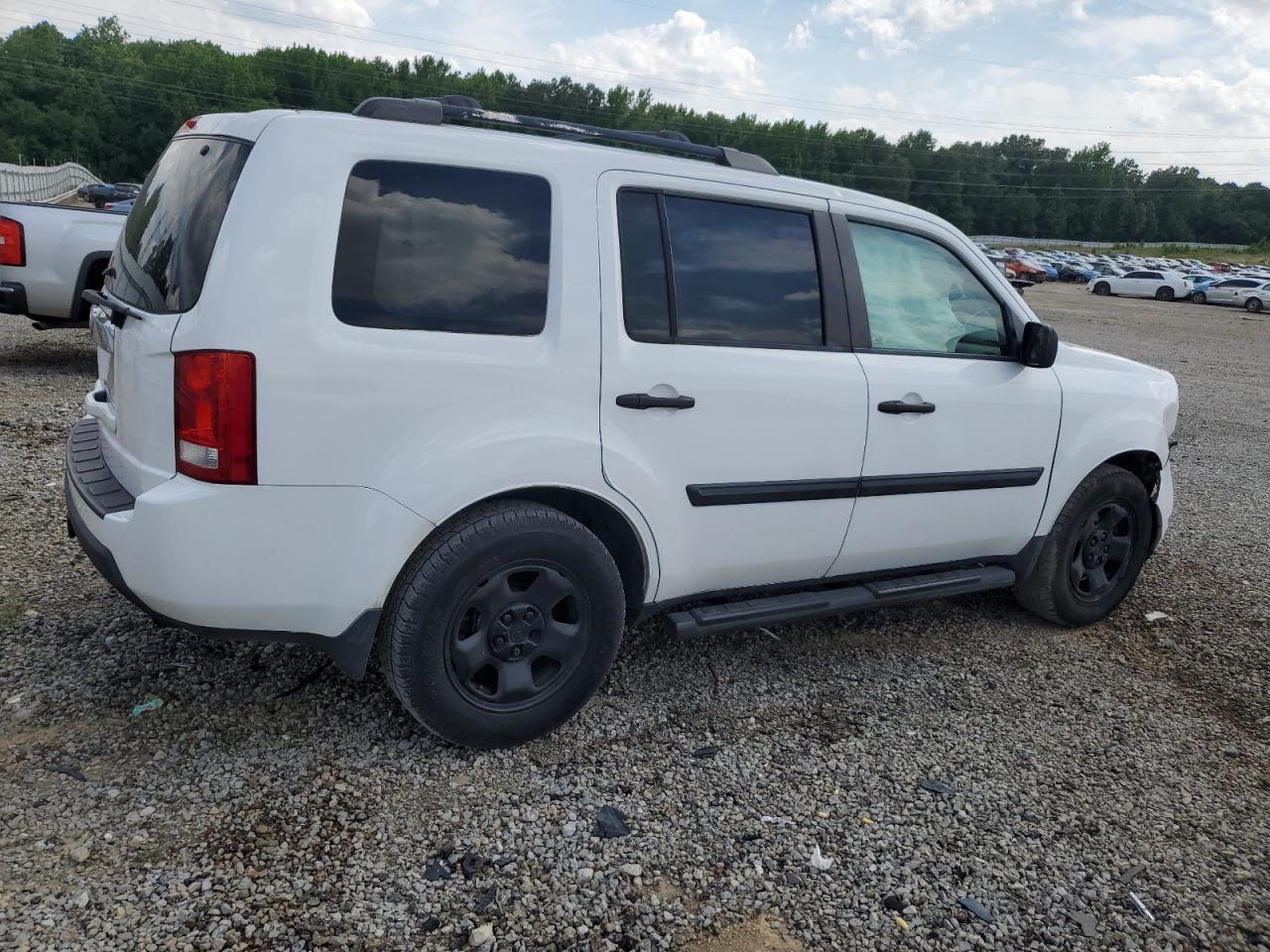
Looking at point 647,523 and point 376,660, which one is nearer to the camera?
point 647,523

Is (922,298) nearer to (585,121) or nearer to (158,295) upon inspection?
(158,295)

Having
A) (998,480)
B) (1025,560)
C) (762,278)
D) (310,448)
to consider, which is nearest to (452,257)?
(310,448)

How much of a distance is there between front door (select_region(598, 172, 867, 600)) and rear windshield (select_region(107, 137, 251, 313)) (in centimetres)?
114

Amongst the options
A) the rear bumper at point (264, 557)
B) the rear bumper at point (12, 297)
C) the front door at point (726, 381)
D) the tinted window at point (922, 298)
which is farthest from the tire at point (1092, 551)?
the rear bumper at point (12, 297)

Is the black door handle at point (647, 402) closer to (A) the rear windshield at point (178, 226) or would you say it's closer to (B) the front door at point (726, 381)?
(B) the front door at point (726, 381)

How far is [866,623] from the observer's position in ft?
14.8

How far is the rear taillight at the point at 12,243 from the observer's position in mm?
7914

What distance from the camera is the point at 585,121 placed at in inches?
4230

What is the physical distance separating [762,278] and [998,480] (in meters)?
1.40

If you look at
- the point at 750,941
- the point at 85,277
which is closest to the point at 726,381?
the point at 750,941

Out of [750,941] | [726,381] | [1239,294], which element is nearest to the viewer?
[750,941]

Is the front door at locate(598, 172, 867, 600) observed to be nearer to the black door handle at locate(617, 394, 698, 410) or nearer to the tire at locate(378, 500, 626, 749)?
the black door handle at locate(617, 394, 698, 410)

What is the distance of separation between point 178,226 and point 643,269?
1.44 meters

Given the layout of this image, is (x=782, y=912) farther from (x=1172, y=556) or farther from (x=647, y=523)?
(x=1172, y=556)
